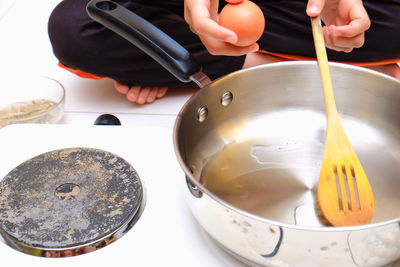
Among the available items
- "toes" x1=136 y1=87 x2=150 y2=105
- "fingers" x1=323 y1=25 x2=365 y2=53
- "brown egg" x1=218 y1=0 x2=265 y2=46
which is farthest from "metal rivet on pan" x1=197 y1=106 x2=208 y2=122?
"toes" x1=136 y1=87 x2=150 y2=105

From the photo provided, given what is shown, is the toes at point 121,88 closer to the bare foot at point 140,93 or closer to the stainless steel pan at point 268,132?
the bare foot at point 140,93

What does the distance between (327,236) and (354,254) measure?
0.14 feet

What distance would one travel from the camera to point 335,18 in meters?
0.78

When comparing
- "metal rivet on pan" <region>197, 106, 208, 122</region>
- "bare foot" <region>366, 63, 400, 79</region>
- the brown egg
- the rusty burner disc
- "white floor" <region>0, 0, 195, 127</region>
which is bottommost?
"white floor" <region>0, 0, 195, 127</region>

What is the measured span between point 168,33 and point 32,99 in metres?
0.35

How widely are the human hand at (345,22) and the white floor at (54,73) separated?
0.42 m

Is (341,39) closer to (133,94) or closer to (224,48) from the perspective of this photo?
(224,48)

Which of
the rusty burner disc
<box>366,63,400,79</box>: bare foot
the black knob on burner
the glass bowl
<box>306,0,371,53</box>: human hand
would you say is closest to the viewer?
the rusty burner disc

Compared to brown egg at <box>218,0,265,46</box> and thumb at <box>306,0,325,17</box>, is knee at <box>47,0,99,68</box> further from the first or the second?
thumb at <box>306,0,325,17</box>

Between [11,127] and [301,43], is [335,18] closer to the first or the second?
[301,43]

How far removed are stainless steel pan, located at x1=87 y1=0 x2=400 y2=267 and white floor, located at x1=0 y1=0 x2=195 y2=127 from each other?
0.33 metres

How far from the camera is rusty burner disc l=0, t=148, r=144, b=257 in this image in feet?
1.68

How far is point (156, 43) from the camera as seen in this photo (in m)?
0.63

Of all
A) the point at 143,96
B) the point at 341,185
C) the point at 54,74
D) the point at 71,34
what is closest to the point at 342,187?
the point at 341,185
